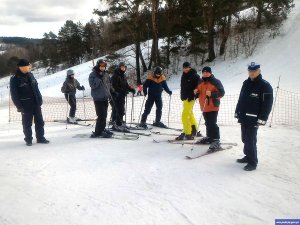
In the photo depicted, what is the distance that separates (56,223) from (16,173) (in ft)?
6.49

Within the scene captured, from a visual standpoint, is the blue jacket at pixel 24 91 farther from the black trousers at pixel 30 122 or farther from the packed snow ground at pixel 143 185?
the packed snow ground at pixel 143 185

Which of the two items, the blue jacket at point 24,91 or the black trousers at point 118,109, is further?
the black trousers at point 118,109

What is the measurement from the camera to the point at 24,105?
6996 mm

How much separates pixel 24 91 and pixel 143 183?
368 cm

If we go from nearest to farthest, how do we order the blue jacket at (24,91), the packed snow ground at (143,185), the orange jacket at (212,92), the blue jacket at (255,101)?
the packed snow ground at (143,185), the blue jacket at (255,101), the orange jacket at (212,92), the blue jacket at (24,91)

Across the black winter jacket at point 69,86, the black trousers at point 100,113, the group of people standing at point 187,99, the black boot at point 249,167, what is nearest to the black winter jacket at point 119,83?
the group of people standing at point 187,99

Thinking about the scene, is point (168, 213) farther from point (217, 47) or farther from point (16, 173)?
point (217, 47)

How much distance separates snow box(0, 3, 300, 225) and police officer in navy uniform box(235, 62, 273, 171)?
36 centimetres

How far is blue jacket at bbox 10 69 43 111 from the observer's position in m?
6.88

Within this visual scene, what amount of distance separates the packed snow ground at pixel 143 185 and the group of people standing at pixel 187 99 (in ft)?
1.53

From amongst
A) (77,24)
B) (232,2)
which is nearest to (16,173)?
(232,2)

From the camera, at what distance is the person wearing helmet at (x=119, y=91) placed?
848 cm

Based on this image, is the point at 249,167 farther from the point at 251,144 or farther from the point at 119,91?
the point at 119,91

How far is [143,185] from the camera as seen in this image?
4711 mm
